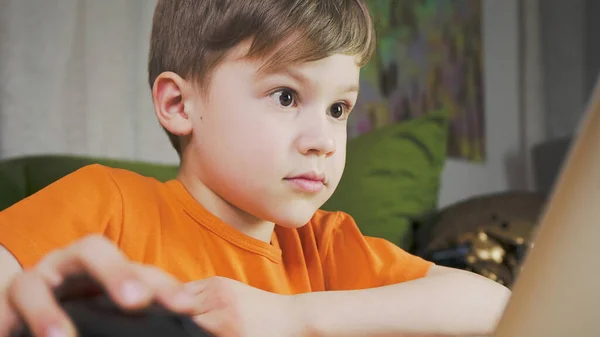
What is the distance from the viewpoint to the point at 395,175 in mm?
815

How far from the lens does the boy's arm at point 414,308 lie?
0.34 meters

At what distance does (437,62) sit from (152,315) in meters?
0.52

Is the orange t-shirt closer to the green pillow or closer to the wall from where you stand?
the green pillow

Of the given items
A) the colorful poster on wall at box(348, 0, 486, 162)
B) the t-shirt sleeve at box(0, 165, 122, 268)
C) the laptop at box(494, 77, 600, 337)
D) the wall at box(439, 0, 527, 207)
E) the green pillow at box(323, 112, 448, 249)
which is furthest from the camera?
the wall at box(439, 0, 527, 207)

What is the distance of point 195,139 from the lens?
0.38 metres

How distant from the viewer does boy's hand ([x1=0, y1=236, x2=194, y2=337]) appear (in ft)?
0.75

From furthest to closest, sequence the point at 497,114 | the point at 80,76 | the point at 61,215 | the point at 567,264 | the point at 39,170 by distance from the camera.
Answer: the point at 497,114
the point at 39,170
the point at 80,76
the point at 61,215
the point at 567,264

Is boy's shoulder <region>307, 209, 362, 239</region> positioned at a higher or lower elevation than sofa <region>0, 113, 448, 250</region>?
higher

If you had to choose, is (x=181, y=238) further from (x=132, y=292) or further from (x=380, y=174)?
(x=380, y=174)

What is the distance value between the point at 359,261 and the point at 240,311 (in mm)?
138

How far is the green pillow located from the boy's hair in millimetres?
261

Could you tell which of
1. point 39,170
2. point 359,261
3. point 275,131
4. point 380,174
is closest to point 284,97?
point 275,131

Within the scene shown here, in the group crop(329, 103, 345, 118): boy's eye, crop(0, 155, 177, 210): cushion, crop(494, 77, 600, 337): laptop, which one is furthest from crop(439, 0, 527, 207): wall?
crop(494, 77, 600, 337): laptop

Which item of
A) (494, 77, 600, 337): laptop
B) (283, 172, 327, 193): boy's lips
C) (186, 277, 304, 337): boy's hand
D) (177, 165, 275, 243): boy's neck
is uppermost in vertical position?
(494, 77, 600, 337): laptop
